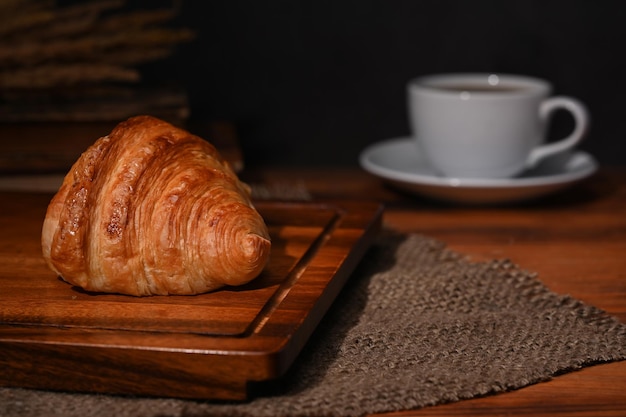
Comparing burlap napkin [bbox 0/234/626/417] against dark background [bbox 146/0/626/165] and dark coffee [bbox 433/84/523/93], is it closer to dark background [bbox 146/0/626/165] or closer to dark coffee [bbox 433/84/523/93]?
dark coffee [bbox 433/84/523/93]

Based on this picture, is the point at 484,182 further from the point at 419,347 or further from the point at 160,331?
the point at 160,331

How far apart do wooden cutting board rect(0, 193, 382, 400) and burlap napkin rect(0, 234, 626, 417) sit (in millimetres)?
16

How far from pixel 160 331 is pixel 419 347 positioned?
0.75 feet

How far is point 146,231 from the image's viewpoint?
0.85 metres

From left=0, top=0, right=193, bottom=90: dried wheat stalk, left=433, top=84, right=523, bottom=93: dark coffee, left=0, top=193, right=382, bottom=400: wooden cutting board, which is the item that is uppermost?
left=0, top=0, right=193, bottom=90: dried wheat stalk

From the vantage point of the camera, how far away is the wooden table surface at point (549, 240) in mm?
756

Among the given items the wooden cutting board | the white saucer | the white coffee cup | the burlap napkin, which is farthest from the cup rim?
the wooden cutting board

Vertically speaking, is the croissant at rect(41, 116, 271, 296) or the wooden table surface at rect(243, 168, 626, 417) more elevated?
the croissant at rect(41, 116, 271, 296)

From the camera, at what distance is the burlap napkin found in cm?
72

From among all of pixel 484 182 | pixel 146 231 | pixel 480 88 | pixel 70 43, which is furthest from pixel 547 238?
pixel 70 43

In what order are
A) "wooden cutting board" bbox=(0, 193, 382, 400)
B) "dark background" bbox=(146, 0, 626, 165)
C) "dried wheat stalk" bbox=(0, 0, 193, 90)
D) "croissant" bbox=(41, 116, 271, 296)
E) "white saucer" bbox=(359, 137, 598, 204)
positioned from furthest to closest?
"dark background" bbox=(146, 0, 626, 165) < "dried wheat stalk" bbox=(0, 0, 193, 90) < "white saucer" bbox=(359, 137, 598, 204) < "croissant" bbox=(41, 116, 271, 296) < "wooden cutting board" bbox=(0, 193, 382, 400)

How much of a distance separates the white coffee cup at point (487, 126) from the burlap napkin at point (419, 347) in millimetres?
304

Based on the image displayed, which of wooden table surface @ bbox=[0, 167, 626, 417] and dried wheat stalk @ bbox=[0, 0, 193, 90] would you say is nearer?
wooden table surface @ bbox=[0, 167, 626, 417]

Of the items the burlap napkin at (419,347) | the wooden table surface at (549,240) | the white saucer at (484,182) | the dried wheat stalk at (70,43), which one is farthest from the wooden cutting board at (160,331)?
the dried wheat stalk at (70,43)
